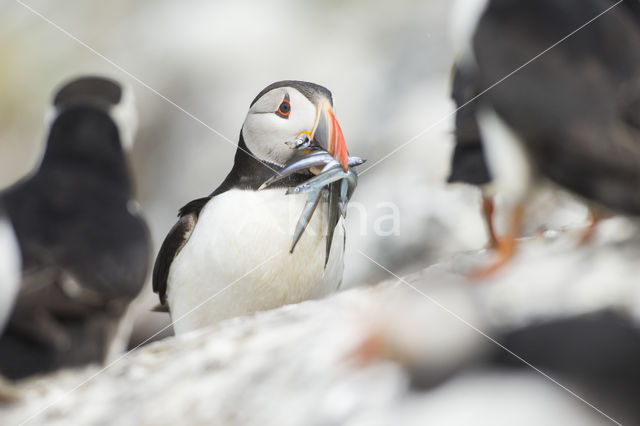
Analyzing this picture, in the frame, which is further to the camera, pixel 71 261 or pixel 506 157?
pixel 71 261

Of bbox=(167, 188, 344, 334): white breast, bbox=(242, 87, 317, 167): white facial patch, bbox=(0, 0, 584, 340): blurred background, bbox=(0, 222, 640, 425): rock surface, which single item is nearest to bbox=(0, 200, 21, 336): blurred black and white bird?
bbox=(0, 222, 640, 425): rock surface

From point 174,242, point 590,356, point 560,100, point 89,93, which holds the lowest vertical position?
point 174,242

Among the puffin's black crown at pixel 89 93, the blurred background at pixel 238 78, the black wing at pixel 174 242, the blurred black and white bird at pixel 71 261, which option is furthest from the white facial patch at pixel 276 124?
the blurred background at pixel 238 78

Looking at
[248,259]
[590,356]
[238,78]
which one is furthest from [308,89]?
[238,78]

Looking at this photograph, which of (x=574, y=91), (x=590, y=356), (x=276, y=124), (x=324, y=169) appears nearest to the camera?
(x=590, y=356)

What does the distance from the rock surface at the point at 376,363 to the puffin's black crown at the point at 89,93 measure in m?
0.67

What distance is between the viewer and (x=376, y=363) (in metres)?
0.83

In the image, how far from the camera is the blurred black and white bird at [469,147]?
1.05 meters

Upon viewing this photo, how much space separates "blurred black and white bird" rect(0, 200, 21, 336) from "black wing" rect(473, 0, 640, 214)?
730 millimetres

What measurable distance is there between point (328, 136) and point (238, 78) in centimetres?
114

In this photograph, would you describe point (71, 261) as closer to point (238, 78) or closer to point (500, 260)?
point (500, 260)

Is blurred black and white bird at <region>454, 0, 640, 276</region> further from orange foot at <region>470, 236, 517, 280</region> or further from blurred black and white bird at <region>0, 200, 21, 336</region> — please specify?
blurred black and white bird at <region>0, 200, 21, 336</region>

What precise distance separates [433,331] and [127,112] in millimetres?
1105

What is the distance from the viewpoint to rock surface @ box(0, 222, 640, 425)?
0.75 metres
